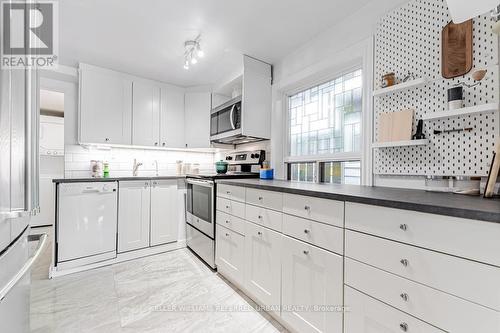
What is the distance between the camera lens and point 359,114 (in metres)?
1.88

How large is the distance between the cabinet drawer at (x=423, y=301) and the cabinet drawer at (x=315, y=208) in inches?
8.2

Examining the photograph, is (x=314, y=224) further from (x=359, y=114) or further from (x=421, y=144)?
(x=359, y=114)

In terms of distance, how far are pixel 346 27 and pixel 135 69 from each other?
8.11 feet

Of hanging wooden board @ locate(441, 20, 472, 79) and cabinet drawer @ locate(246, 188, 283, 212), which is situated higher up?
hanging wooden board @ locate(441, 20, 472, 79)

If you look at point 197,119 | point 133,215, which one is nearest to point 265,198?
point 133,215

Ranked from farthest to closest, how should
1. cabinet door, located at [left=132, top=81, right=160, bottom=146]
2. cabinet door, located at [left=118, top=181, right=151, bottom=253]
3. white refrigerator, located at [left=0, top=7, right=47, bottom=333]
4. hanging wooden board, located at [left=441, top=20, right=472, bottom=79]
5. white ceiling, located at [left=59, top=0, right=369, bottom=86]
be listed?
cabinet door, located at [left=132, top=81, right=160, bottom=146] < cabinet door, located at [left=118, top=181, right=151, bottom=253] < white ceiling, located at [left=59, top=0, right=369, bottom=86] < hanging wooden board, located at [left=441, top=20, right=472, bottom=79] < white refrigerator, located at [left=0, top=7, right=47, bottom=333]

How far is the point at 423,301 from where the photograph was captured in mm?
824

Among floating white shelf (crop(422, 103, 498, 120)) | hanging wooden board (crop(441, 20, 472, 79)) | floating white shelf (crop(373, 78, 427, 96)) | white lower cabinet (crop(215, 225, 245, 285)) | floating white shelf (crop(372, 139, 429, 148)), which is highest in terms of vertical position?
hanging wooden board (crop(441, 20, 472, 79))

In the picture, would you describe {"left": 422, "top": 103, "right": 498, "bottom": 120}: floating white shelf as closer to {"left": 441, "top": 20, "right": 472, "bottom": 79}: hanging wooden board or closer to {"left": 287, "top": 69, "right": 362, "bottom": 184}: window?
{"left": 441, "top": 20, "right": 472, "bottom": 79}: hanging wooden board

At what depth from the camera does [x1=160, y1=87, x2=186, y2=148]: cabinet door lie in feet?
10.6

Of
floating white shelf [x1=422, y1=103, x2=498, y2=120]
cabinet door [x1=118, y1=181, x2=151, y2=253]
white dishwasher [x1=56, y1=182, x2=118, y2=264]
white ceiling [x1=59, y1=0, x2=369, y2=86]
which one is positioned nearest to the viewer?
floating white shelf [x1=422, y1=103, x2=498, y2=120]

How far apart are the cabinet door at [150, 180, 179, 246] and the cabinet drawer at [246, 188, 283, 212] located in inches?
58.9

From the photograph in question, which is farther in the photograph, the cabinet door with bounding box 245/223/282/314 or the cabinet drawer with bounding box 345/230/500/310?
the cabinet door with bounding box 245/223/282/314

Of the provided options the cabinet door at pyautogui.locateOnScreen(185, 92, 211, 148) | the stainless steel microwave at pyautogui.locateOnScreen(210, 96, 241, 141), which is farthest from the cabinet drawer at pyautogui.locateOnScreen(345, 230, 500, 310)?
the cabinet door at pyautogui.locateOnScreen(185, 92, 211, 148)
